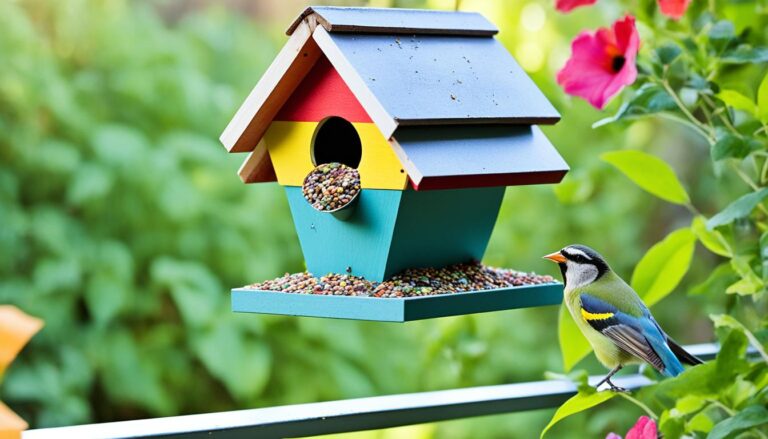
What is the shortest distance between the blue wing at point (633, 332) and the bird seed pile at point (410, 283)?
0.26 ft

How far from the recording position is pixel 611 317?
1.42 meters

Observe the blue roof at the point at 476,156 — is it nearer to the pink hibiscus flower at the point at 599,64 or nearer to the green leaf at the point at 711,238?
the pink hibiscus flower at the point at 599,64

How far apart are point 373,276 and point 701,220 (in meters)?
0.53

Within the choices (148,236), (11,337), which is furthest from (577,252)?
(148,236)

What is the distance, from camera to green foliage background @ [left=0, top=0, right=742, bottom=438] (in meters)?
2.57

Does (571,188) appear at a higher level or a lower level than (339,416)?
higher

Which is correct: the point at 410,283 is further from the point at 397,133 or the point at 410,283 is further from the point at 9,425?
the point at 9,425

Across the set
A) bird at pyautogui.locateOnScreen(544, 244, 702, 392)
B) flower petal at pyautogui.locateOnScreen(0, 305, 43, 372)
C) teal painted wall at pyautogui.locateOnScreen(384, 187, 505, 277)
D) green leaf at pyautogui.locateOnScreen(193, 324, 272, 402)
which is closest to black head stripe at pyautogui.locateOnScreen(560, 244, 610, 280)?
bird at pyautogui.locateOnScreen(544, 244, 702, 392)

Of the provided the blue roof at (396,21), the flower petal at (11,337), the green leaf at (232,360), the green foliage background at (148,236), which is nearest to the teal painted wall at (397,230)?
the blue roof at (396,21)

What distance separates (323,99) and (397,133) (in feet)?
0.54

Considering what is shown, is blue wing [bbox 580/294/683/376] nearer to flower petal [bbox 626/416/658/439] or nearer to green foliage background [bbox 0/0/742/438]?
flower petal [bbox 626/416/658/439]

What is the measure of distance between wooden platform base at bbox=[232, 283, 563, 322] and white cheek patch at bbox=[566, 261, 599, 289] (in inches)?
2.2

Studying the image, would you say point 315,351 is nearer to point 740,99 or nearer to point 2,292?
point 2,292

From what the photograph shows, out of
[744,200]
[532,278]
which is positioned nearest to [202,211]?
[532,278]
